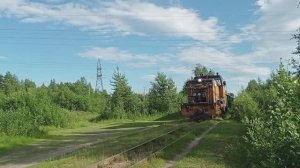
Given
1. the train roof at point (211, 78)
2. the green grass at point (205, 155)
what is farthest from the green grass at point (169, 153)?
the train roof at point (211, 78)

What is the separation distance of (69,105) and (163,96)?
54.4 feet

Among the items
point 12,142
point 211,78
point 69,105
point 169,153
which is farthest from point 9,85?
point 169,153

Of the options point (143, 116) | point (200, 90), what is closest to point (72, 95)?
point (143, 116)

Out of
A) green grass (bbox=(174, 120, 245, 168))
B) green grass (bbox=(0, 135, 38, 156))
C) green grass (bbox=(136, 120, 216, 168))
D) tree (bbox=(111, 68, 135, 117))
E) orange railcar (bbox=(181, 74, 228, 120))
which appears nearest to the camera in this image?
green grass (bbox=(174, 120, 245, 168))

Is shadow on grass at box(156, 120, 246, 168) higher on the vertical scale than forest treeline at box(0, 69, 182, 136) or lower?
lower

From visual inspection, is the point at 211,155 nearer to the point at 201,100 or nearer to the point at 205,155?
the point at 205,155

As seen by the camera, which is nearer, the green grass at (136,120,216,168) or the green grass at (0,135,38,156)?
the green grass at (136,120,216,168)

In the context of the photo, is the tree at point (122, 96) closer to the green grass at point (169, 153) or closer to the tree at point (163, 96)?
the tree at point (163, 96)

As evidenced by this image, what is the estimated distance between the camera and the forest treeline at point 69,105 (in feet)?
89.1

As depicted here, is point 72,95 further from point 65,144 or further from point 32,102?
point 65,144

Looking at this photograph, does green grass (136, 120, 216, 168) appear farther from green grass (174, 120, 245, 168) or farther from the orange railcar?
the orange railcar

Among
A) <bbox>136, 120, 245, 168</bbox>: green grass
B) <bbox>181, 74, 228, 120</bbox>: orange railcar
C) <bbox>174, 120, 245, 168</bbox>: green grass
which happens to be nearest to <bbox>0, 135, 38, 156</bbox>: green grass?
<bbox>136, 120, 245, 168</bbox>: green grass

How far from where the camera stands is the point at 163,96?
63.7 metres

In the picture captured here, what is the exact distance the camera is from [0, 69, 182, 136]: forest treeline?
27.2 metres
